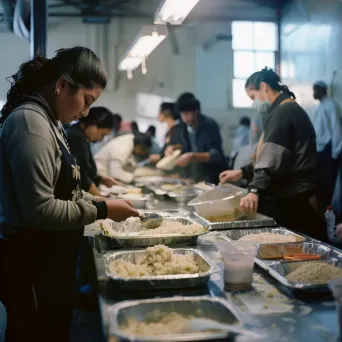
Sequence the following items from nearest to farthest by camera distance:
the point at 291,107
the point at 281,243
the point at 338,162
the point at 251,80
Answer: the point at 281,243, the point at 291,107, the point at 251,80, the point at 338,162

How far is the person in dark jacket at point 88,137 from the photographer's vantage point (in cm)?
361

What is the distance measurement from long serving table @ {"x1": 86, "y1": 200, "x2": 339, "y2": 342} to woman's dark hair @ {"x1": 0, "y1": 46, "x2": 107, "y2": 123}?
75 centimetres

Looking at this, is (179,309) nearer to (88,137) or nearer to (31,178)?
(31,178)

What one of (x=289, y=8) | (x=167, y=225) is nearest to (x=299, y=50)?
(x=289, y=8)

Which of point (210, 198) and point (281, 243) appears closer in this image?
point (281, 243)

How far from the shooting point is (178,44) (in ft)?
33.9

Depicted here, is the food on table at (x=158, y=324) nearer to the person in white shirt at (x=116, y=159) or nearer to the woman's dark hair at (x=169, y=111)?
the person in white shirt at (x=116, y=159)

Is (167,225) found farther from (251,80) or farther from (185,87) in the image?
(185,87)

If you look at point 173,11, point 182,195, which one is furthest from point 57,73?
point 182,195

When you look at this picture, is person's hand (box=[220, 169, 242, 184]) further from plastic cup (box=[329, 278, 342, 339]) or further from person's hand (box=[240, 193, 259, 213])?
plastic cup (box=[329, 278, 342, 339])

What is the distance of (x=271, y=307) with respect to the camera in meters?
1.38

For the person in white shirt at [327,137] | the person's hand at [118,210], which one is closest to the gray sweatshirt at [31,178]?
the person's hand at [118,210]

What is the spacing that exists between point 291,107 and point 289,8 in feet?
15.0

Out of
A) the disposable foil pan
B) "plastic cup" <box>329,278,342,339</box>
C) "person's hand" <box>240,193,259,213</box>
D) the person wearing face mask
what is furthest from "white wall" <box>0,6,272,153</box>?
"plastic cup" <box>329,278,342,339</box>
